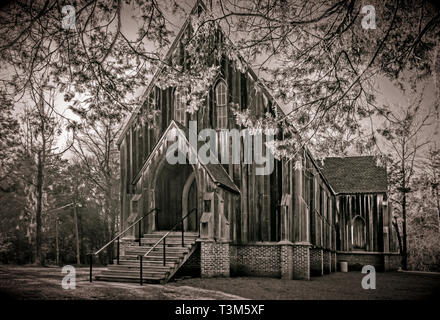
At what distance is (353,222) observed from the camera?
25328mm

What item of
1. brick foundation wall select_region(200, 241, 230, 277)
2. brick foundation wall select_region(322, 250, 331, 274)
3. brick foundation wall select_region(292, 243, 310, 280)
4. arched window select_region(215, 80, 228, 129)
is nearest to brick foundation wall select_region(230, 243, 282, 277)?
brick foundation wall select_region(292, 243, 310, 280)

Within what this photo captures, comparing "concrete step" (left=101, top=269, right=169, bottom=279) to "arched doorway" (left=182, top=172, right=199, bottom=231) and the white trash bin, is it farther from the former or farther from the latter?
the white trash bin

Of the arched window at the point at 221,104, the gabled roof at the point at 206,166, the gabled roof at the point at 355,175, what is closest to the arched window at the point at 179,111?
the arched window at the point at 221,104

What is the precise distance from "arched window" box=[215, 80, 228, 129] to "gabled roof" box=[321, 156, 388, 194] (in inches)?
361

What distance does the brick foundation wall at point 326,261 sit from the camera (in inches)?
862

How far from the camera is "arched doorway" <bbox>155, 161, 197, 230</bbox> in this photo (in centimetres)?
1752

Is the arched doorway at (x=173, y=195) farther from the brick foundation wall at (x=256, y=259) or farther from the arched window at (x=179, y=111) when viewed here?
the brick foundation wall at (x=256, y=259)

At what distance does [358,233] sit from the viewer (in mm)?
25344

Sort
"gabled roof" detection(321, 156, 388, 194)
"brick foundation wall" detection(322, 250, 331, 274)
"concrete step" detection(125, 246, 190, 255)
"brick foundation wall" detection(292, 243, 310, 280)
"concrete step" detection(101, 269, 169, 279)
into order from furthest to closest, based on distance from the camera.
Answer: "gabled roof" detection(321, 156, 388, 194)
"brick foundation wall" detection(322, 250, 331, 274)
"brick foundation wall" detection(292, 243, 310, 280)
"concrete step" detection(125, 246, 190, 255)
"concrete step" detection(101, 269, 169, 279)

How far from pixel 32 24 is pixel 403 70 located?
8.32m

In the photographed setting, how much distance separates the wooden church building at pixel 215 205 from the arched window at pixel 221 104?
4cm

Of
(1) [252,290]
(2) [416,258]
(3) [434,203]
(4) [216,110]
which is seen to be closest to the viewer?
(1) [252,290]
